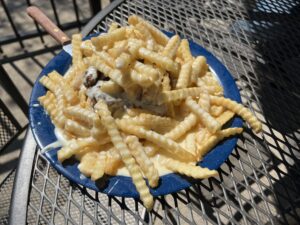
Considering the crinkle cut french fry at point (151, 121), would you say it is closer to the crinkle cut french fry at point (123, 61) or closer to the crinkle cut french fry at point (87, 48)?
the crinkle cut french fry at point (123, 61)

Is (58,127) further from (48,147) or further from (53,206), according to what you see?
(53,206)

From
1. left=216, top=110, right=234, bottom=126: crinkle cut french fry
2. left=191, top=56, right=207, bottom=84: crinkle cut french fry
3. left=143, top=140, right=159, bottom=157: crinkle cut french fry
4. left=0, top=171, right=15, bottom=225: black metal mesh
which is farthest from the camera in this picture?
left=0, top=171, right=15, bottom=225: black metal mesh

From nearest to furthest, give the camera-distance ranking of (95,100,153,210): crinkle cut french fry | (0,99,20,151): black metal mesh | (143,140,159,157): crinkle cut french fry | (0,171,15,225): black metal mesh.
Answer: (95,100,153,210): crinkle cut french fry
(143,140,159,157): crinkle cut french fry
(0,171,15,225): black metal mesh
(0,99,20,151): black metal mesh

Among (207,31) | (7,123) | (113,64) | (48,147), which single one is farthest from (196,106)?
(7,123)

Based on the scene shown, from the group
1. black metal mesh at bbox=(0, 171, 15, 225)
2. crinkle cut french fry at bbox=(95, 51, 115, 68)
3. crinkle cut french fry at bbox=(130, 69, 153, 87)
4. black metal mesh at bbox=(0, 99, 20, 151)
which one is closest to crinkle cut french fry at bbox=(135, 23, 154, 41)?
crinkle cut french fry at bbox=(95, 51, 115, 68)

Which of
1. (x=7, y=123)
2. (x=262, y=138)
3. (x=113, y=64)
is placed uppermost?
(x=113, y=64)

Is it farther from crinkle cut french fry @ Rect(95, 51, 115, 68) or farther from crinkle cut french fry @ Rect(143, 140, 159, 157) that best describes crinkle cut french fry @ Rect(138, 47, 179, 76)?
crinkle cut french fry @ Rect(143, 140, 159, 157)

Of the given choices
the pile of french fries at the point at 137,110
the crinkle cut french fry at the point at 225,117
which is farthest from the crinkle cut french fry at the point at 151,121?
the crinkle cut french fry at the point at 225,117
